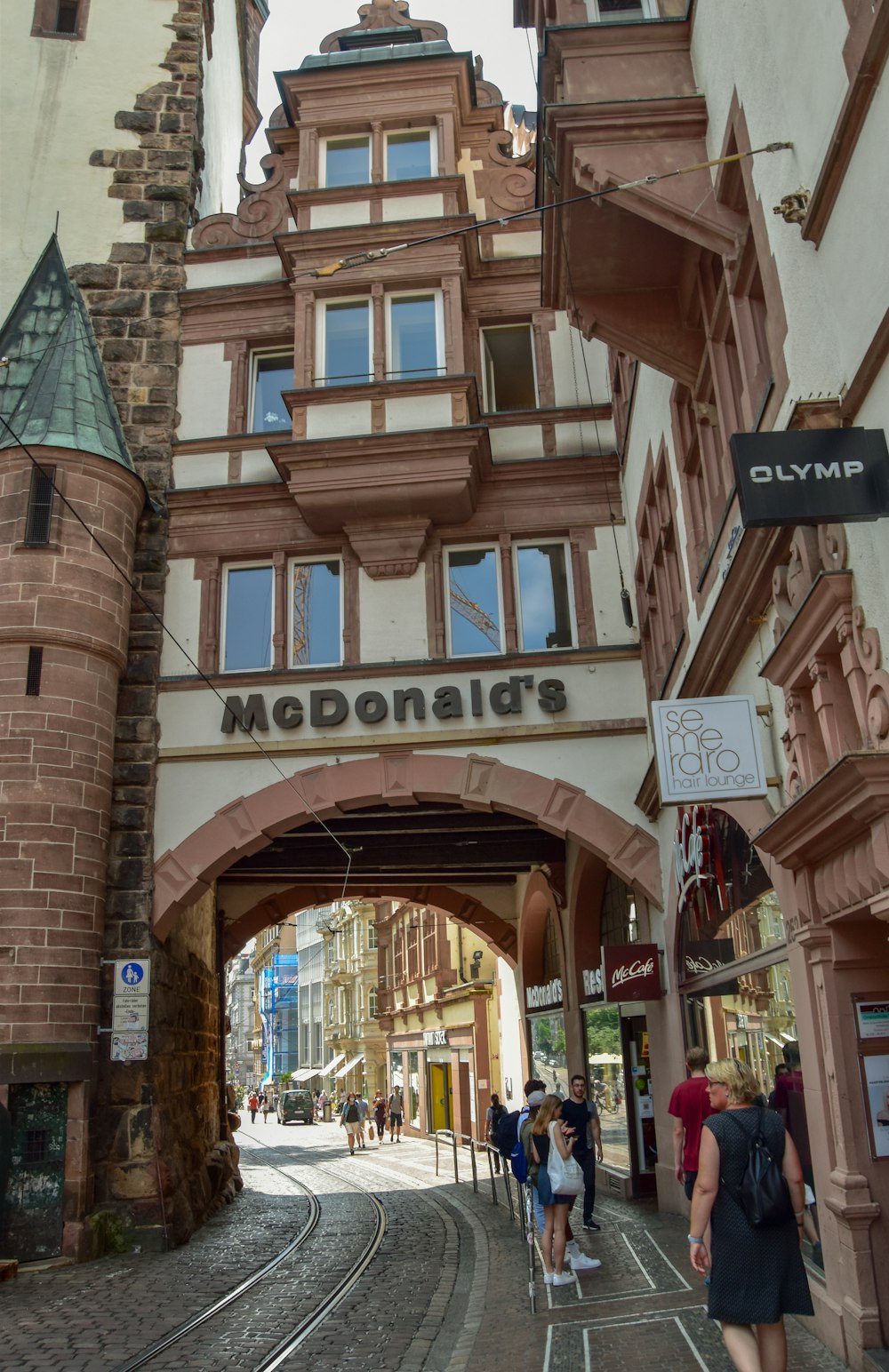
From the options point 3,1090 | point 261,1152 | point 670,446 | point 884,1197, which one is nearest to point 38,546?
point 3,1090

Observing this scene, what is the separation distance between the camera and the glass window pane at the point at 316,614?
595 inches

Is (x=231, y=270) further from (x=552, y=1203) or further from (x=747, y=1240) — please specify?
(x=747, y=1240)

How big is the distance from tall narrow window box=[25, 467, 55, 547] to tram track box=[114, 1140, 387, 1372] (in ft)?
27.4

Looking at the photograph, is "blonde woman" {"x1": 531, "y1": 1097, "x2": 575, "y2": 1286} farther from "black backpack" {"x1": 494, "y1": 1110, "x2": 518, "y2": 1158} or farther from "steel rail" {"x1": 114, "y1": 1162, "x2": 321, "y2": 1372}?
"black backpack" {"x1": 494, "y1": 1110, "x2": 518, "y2": 1158}

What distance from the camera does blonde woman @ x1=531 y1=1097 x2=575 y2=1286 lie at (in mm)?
8883

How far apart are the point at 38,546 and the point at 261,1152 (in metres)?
23.7

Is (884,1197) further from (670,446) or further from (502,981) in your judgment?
(502,981)

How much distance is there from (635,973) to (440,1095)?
79.6 ft

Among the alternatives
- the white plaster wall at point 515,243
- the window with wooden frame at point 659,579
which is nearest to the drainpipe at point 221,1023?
the window with wooden frame at point 659,579

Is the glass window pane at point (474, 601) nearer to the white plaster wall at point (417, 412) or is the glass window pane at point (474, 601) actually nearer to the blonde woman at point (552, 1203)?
the white plaster wall at point (417, 412)

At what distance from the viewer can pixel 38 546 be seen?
558 inches

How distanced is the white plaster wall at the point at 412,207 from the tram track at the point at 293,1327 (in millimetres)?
12860

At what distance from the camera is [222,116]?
23.2 m

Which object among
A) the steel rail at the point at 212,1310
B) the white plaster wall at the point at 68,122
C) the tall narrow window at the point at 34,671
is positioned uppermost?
the white plaster wall at the point at 68,122
